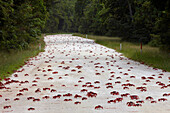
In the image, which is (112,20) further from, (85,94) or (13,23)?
(85,94)

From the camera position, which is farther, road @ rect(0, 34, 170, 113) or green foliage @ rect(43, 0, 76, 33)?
green foliage @ rect(43, 0, 76, 33)

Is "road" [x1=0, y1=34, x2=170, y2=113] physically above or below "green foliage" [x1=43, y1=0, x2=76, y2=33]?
below

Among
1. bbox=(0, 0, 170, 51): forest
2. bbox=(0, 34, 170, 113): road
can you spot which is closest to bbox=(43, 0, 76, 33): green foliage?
bbox=(0, 0, 170, 51): forest

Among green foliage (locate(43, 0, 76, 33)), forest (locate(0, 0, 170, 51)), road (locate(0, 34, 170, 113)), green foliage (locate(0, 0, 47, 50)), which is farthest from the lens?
green foliage (locate(43, 0, 76, 33))

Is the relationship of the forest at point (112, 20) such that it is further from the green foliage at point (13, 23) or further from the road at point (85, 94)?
the road at point (85, 94)

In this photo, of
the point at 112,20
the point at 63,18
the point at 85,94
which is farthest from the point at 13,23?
the point at 63,18

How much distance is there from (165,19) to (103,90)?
47.9ft

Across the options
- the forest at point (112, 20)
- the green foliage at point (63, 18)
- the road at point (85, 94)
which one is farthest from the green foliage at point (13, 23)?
the green foliage at point (63, 18)

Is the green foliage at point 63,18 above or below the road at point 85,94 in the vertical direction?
above

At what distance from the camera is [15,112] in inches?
256

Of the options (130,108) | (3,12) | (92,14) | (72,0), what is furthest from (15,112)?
(72,0)

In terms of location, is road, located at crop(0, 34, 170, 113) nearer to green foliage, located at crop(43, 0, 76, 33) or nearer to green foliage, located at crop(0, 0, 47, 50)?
green foliage, located at crop(0, 0, 47, 50)

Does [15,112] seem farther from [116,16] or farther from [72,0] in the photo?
[72,0]

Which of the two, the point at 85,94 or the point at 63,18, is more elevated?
the point at 63,18
